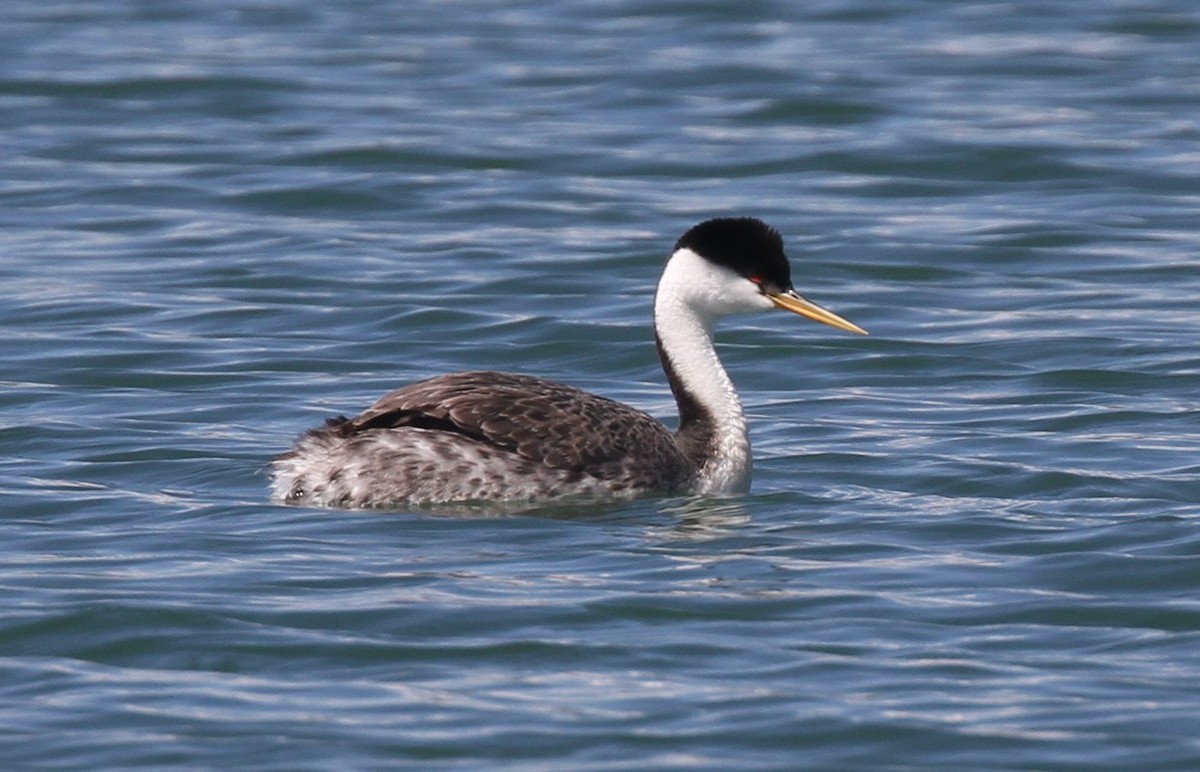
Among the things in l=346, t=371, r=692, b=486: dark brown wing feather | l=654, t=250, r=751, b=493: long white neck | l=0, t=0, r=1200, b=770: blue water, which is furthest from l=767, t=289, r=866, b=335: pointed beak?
l=346, t=371, r=692, b=486: dark brown wing feather

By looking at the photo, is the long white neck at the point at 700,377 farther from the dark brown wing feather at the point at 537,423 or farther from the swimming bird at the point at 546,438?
the dark brown wing feather at the point at 537,423

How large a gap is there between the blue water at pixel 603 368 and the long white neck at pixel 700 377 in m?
0.21

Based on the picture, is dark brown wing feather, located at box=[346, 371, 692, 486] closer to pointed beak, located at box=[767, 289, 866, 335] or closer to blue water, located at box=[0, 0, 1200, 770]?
blue water, located at box=[0, 0, 1200, 770]

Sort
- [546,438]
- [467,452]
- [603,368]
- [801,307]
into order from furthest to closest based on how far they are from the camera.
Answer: [603,368], [801,307], [546,438], [467,452]

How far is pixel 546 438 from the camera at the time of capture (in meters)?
11.4

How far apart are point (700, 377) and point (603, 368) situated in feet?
9.17

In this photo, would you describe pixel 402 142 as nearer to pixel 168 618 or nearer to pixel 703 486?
pixel 703 486

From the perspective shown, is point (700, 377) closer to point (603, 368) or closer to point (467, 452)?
point (467, 452)

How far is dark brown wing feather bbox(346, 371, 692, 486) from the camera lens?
11312mm

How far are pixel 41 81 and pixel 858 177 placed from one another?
7.87 m

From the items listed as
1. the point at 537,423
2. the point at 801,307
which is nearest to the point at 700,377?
the point at 801,307

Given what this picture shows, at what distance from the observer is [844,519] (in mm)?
11047

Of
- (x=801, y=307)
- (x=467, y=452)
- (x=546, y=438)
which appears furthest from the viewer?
(x=801, y=307)

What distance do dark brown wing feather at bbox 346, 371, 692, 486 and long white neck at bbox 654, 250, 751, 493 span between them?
0.15m
